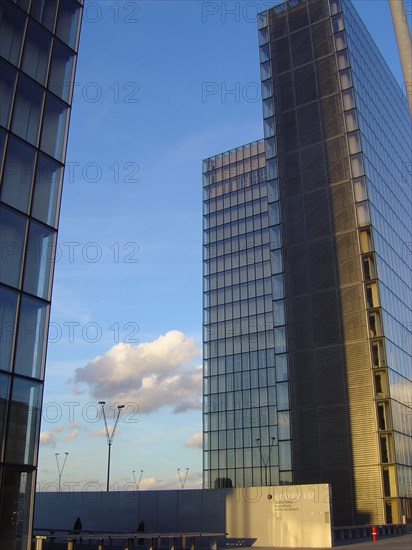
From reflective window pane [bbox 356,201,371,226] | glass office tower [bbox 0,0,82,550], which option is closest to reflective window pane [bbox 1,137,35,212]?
glass office tower [bbox 0,0,82,550]

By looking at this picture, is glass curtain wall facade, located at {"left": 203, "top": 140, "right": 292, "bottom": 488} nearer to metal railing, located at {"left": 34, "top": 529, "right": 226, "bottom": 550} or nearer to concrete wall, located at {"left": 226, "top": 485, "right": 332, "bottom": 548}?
metal railing, located at {"left": 34, "top": 529, "right": 226, "bottom": 550}

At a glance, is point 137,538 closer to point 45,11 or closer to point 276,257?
point 45,11

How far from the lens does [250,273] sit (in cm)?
10175

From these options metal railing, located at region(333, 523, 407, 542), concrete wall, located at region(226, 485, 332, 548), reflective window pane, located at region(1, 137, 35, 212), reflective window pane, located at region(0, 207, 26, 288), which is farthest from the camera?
metal railing, located at region(333, 523, 407, 542)

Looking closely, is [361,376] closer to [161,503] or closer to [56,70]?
[161,503]

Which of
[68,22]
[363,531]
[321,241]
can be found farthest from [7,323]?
[321,241]

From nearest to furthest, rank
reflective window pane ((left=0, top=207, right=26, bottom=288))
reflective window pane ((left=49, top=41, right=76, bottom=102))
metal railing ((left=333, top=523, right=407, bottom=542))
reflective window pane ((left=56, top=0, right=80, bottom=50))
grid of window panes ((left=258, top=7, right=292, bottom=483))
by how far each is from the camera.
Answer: reflective window pane ((left=0, top=207, right=26, bottom=288)) < reflective window pane ((left=49, top=41, right=76, bottom=102)) < reflective window pane ((left=56, top=0, right=80, bottom=50)) < metal railing ((left=333, top=523, right=407, bottom=542)) < grid of window panes ((left=258, top=7, right=292, bottom=483))

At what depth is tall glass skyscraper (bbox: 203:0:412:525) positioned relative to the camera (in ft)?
176

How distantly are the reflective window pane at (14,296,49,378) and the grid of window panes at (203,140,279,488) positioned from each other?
72.3 meters

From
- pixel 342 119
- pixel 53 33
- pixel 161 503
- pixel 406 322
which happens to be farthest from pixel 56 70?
pixel 406 322

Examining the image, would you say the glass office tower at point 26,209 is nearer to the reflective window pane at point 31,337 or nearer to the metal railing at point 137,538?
the reflective window pane at point 31,337

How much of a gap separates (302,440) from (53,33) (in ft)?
135

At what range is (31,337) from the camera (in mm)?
24328

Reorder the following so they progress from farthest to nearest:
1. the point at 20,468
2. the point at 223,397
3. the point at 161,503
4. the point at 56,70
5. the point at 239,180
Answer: the point at 239,180 < the point at 223,397 < the point at 161,503 < the point at 56,70 < the point at 20,468
